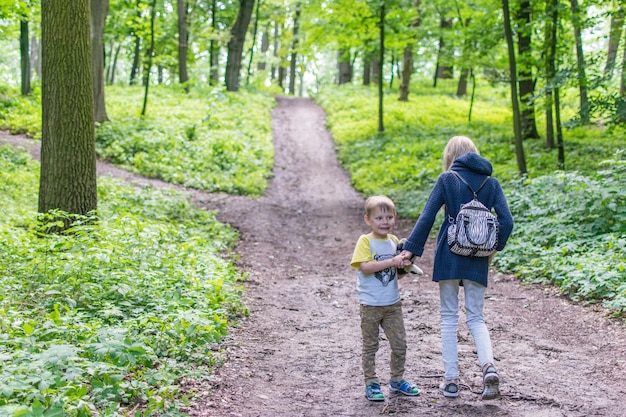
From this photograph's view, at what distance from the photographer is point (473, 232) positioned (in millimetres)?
4727

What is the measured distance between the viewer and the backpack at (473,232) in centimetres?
473

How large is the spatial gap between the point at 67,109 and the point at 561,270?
741 cm

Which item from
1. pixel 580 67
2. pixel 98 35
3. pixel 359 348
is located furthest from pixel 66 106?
pixel 98 35

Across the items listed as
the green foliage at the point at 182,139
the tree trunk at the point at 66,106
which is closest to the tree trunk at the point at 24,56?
the green foliage at the point at 182,139

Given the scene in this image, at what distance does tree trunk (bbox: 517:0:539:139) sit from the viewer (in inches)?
595

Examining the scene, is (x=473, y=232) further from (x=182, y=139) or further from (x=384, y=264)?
(x=182, y=139)

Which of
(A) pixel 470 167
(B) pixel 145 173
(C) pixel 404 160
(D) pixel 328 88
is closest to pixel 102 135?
(B) pixel 145 173

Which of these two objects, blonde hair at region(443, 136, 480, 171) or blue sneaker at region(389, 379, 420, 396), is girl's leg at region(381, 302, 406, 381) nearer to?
blue sneaker at region(389, 379, 420, 396)

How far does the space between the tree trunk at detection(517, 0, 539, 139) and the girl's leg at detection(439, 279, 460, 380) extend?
1052cm

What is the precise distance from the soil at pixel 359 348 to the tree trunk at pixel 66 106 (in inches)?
116

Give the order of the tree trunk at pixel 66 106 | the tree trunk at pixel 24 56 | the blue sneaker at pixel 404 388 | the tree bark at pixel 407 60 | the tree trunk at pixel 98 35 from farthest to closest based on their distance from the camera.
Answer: the tree bark at pixel 407 60 < the tree trunk at pixel 24 56 < the tree trunk at pixel 98 35 < the tree trunk at pixel 66 106 < the blue sneaker at pixel 404 388

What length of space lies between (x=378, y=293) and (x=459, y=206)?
3.17ft

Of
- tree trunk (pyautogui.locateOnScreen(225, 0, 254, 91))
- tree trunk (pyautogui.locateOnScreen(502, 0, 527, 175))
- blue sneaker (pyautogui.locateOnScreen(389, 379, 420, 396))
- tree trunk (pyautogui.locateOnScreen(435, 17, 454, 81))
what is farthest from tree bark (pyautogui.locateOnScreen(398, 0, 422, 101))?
blue sneaker (pyautogui.locateOnScreen(389, 379, 420, 396))

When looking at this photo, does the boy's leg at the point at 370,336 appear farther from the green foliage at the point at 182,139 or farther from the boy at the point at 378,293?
the green foliage at the point at 182,139
